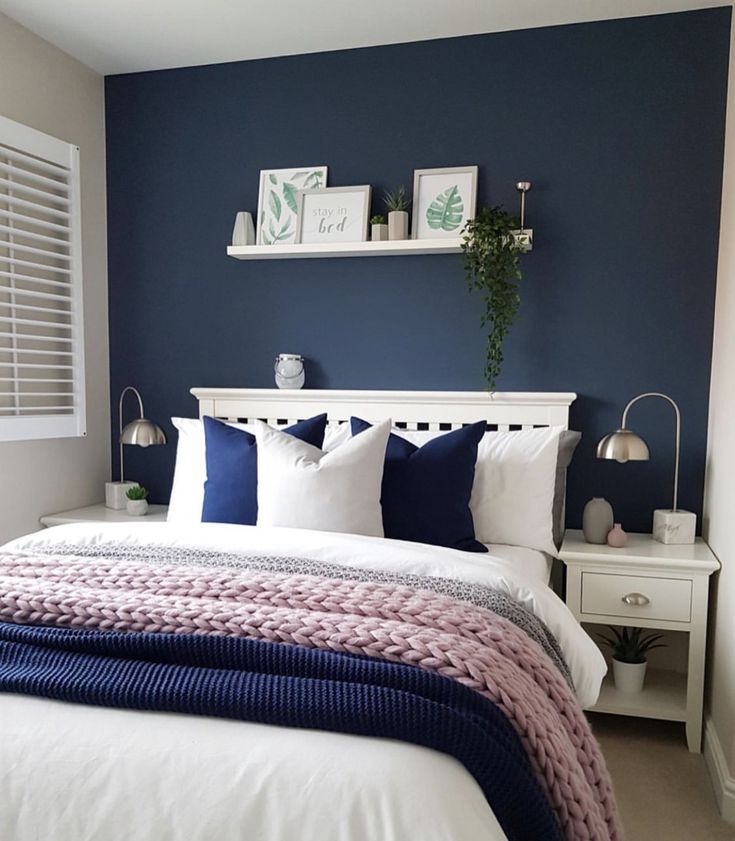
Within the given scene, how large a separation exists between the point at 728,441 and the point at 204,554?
1.71 m

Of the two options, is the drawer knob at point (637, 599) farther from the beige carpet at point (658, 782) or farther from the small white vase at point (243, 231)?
the small white vase at point (243, 231)

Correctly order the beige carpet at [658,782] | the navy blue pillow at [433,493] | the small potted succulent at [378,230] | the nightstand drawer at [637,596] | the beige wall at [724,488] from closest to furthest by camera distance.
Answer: the beige carpet at [658,782], the beige wall at [724,488], the navy blue pillow at [433,493], the nightstand drawer at [637,596], the small potted succulent at [378,230]

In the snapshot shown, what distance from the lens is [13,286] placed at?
2895mm

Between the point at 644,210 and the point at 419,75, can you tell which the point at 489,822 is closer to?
the point at 644,210

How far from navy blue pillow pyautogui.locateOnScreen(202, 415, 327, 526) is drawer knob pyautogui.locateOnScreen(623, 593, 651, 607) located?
121cm

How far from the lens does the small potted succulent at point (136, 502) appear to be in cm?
321

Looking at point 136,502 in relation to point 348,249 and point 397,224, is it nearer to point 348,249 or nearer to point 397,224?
point 348,249

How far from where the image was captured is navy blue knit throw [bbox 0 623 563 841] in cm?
113

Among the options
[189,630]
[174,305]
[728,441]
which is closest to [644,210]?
[728,441]

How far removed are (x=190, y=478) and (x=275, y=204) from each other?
1.28m

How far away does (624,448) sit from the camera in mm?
2521

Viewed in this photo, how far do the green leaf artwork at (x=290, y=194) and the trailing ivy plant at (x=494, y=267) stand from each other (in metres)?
0.79

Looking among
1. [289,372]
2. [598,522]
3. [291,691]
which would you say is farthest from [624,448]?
[291,691]

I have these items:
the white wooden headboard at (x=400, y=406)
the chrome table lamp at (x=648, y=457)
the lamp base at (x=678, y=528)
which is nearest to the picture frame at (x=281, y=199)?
the white wooden headboard at (x=400, y=406)
